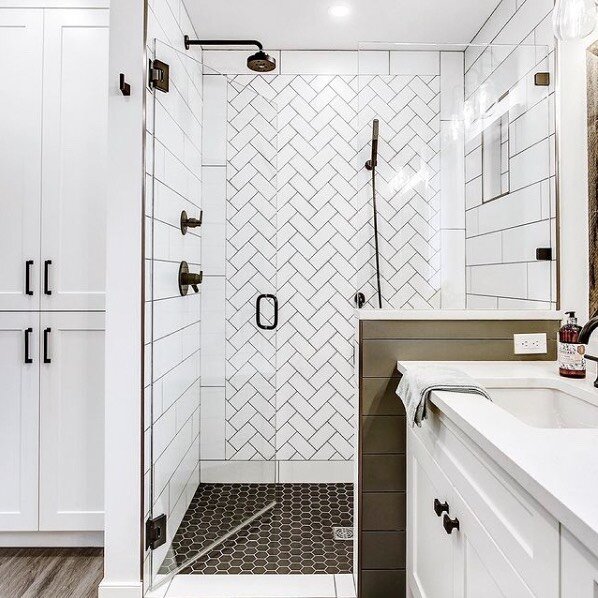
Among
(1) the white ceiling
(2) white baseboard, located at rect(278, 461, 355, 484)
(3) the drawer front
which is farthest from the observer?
(2) white baseboard, located at rect(278, 461, 355, 484)

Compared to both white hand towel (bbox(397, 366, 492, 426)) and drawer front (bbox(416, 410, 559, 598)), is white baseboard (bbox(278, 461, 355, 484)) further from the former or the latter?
drawer front (bbox(416, 410, 559, 598))

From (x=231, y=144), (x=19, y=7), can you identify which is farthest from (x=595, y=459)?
(x=19, y=7)

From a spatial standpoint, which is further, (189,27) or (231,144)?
(189,27)

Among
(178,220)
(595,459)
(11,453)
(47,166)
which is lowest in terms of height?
(11,453)

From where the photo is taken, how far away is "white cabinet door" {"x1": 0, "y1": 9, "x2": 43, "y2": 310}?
230 cm

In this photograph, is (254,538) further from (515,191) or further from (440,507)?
(515,191)

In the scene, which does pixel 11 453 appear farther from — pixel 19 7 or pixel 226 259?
pixel 19 7

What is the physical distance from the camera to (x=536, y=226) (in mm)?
1951

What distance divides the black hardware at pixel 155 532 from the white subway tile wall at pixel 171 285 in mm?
33

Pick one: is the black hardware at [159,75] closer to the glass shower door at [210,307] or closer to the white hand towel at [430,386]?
the glass shower door at [210,307]

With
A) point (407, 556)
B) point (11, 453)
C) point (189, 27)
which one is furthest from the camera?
point (189, 27)

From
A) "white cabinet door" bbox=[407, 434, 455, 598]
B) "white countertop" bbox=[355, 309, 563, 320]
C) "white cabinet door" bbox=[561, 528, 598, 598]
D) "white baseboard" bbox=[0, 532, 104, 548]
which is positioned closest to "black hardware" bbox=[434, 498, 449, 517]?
"white cabinet door" bbox=[407, 434, 455, 598]

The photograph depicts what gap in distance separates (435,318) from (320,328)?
1221 millimetres

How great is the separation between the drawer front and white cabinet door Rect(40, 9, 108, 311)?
5.47 feet
